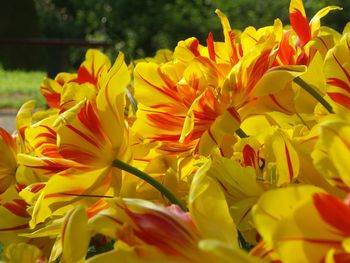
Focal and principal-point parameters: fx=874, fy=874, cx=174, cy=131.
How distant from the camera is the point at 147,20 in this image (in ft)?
45.2

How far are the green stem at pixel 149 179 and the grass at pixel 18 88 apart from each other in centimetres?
932

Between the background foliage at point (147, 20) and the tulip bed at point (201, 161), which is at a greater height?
the tulip bed at point (201, 161)

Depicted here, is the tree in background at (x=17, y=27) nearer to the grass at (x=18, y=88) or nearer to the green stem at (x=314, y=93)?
the grass at (x=18, y=88)

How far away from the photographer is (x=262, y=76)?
74cm

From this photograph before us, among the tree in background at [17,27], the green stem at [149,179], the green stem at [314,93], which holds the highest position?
the green stem at [314,93]

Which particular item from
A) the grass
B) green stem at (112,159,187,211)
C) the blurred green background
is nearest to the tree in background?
the blurred green background

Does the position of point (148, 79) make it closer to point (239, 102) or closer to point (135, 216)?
point (239, 102)

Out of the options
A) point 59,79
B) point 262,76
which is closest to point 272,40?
point 262,76

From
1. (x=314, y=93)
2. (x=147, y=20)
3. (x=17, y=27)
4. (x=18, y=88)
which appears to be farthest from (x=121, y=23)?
(x=314, y=93)

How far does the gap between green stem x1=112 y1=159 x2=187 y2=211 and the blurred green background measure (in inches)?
380

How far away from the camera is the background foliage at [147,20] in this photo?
12.9 meters

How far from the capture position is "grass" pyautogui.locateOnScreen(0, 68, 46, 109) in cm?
1048

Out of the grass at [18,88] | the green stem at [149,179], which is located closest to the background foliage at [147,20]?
the grass at [18,88]

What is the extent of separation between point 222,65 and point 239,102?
83 mm
